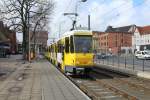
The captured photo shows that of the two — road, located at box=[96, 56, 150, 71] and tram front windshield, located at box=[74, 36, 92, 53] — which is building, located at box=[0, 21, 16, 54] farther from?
tram front windshield, located at box=[74, 36, 92, 53]

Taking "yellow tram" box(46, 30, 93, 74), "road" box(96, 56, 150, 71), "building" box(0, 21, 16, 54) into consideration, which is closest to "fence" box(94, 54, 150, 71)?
"road" box(96, 56, 150, 71)

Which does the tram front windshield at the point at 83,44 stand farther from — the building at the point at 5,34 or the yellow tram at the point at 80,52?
the building at the point at 5,34

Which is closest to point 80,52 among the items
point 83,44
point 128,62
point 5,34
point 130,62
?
point 83,44

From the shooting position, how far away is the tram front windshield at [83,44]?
28938 millimetres

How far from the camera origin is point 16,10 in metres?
70.6

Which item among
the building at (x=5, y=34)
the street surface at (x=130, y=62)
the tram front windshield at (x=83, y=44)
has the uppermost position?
the building at (x=5, y=34)

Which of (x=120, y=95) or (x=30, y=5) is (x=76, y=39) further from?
(x=30, y=5)

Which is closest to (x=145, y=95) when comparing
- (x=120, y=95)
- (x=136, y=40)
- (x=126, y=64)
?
(x=120, y=95)

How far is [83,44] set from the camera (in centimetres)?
2906

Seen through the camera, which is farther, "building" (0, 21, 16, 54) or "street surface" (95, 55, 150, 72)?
"building" (0, 21, 16, 54)

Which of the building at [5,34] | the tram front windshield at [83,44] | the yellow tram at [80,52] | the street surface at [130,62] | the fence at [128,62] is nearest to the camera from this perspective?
the yellow tram at [80,52]

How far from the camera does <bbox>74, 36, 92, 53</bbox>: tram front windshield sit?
28.9 m

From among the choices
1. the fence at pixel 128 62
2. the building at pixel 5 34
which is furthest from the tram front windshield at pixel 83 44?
the building at pixel 5 34

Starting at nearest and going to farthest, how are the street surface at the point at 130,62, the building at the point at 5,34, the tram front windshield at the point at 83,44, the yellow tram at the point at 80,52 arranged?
the yellow tram at the point at 80,52
the tram front windshield at the point at 83,44
the street surface at the point at 130,62
the building at the point at 5,34
